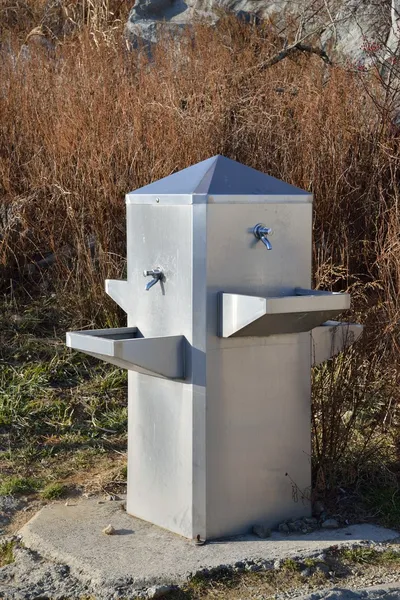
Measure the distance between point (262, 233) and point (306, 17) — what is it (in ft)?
26.1

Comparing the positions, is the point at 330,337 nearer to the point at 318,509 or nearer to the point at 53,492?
the point at 318,509

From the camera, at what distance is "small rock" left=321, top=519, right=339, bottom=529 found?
388cm

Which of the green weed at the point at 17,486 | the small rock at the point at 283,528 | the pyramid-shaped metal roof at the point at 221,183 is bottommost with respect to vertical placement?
the green weed at the point at 17,486

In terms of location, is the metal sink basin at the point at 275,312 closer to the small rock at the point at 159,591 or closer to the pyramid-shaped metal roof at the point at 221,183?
the pyramid-shaped metal roof at the point at 221,183

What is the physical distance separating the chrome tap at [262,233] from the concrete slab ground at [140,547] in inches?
46.2

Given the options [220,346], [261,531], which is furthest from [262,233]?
[261,531]

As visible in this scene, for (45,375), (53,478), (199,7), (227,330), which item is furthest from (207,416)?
(199,7)

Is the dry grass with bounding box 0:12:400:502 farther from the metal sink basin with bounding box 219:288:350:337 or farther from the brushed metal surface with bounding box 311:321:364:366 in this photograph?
the metal sink basin with bounding box 219:288:350:337

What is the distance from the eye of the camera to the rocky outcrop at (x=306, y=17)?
10344 mm

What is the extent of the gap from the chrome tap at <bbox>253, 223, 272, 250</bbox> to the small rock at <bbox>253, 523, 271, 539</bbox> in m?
1.13

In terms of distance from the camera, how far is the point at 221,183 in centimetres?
362

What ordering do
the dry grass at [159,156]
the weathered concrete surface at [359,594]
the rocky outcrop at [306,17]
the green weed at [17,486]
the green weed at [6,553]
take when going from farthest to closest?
the rocky outcrop at [306,17], the dry grass at [159,156], the green weed at [17,486], the green weed at [6,553], the weathered concrete surface at [359,594]

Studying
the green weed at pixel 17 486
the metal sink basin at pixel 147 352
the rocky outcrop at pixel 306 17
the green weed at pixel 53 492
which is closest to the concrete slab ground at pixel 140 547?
the green weed at pixel 53 492

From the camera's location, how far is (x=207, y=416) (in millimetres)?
3629
